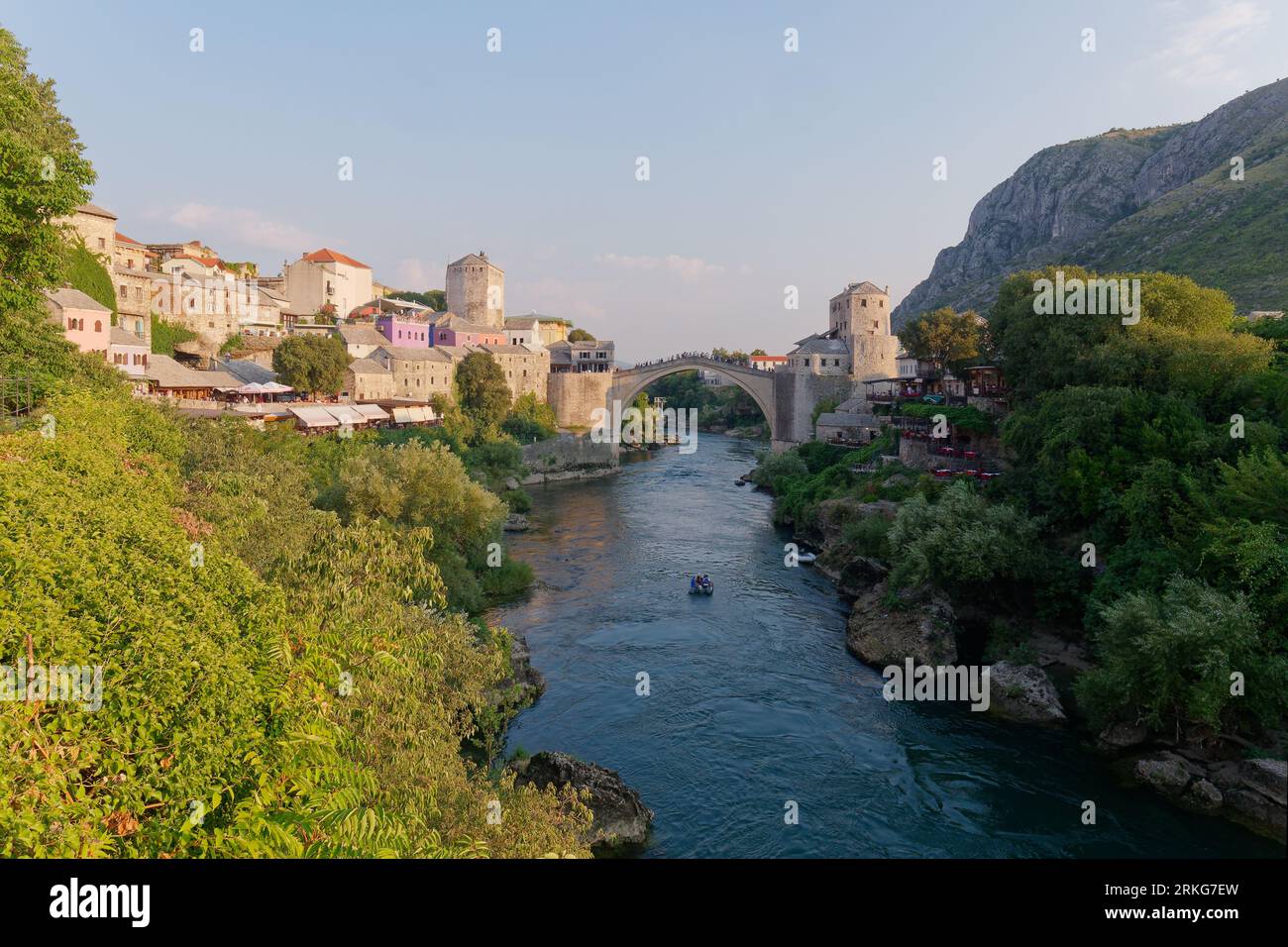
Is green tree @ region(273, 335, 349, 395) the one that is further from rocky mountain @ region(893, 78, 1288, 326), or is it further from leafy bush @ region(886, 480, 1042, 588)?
rocky mountain @ region(893, 78, 1288, 326)

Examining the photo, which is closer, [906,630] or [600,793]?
[600,793]

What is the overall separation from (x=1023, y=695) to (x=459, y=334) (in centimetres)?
5861

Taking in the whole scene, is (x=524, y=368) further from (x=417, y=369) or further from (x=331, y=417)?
(x=331, y=417)

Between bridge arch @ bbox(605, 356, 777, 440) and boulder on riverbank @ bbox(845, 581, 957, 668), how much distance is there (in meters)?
38.8

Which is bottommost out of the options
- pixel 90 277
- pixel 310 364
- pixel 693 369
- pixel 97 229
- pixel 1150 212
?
pixel 310 364

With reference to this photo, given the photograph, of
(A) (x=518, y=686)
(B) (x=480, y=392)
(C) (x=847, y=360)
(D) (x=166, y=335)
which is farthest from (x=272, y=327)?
(A) (x=518, y=686)

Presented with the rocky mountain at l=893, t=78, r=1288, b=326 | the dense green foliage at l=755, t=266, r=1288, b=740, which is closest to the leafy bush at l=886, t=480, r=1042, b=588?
the dense green foliage at l=755, t=266, r=1288, b=740

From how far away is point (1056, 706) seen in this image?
17.0 meters

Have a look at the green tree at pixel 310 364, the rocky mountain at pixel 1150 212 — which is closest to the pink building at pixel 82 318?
the green tree at pixel 310 364

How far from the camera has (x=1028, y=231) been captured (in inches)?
4567

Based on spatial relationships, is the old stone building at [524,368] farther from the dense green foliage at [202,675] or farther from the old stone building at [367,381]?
the dense green foliage at [202,675]
